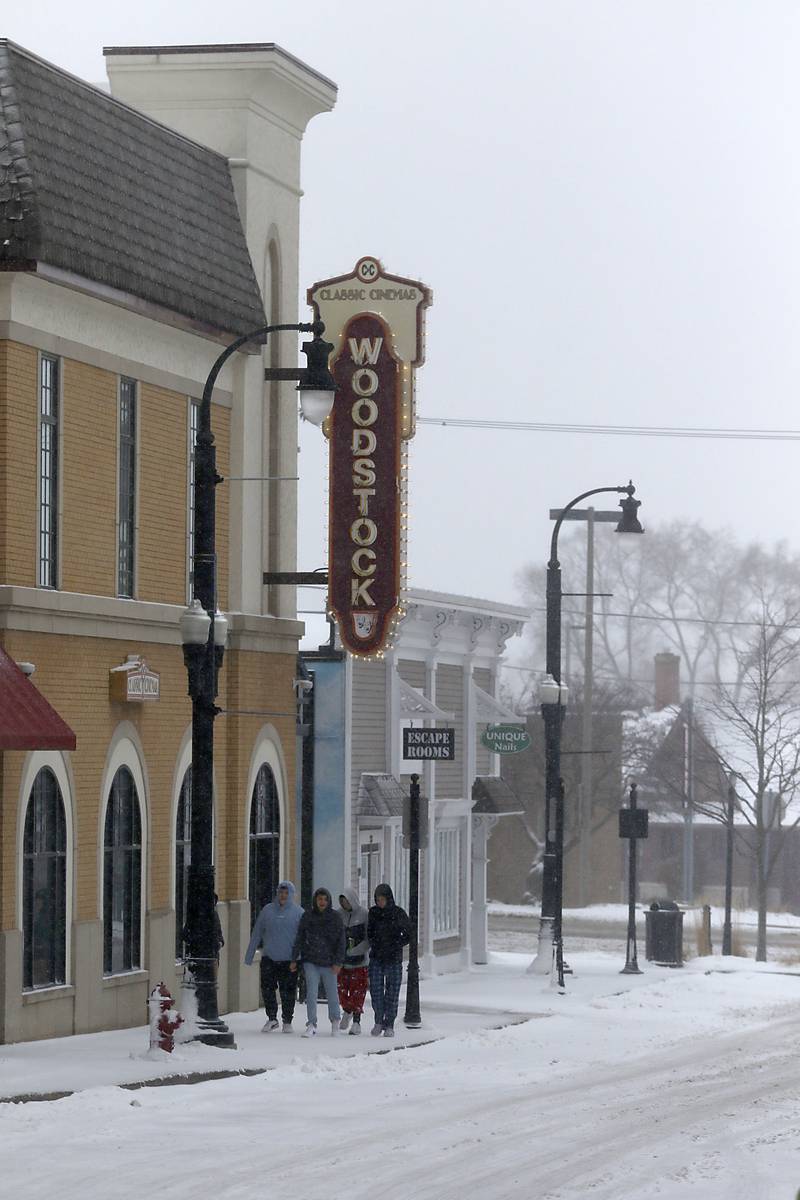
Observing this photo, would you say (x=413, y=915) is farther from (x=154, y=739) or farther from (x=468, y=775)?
(x=468, y=775)

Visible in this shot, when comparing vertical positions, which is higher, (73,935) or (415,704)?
(415,704)

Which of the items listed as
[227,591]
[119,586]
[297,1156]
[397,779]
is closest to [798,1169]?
[297,1156]

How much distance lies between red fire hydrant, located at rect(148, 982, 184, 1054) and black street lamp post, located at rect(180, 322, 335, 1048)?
3.64 feet

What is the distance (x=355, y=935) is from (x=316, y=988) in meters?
1.62

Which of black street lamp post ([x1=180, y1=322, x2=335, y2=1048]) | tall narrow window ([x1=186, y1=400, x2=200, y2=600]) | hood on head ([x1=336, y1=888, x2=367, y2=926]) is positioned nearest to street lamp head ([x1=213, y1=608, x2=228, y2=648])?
black street lamp post ([x1=180, y1=322, x2=335, y2=1048])

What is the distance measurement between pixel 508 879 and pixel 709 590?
55.5m

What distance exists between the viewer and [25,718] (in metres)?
20.9

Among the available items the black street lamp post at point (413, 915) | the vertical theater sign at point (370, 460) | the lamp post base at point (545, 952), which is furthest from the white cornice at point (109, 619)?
the lamp post base at point (545, 952)

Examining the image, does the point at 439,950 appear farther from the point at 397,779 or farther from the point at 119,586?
the point at 119,586

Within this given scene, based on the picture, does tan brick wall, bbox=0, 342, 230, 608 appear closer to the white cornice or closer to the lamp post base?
the white cornice

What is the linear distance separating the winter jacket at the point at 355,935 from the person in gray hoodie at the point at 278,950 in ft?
2.65

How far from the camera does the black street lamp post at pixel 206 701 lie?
71.2 feet

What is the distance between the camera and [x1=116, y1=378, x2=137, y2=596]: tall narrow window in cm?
2450

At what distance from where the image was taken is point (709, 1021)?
28.1 metres
